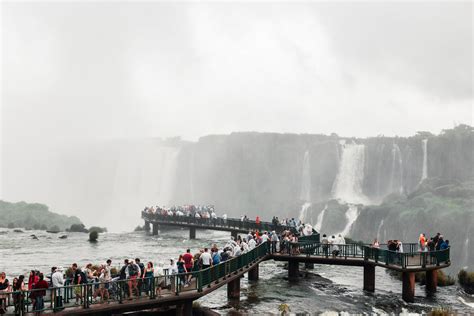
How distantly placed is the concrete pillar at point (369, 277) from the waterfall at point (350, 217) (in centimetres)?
3601

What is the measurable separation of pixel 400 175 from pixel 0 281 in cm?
6776

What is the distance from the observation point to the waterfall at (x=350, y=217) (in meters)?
61.2

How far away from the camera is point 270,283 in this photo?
87.0 feet

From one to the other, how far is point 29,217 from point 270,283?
50491 mm

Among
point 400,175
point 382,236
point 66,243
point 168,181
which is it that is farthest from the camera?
point 168,181

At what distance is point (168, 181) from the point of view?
92000 mm

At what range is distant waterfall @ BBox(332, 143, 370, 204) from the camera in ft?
249

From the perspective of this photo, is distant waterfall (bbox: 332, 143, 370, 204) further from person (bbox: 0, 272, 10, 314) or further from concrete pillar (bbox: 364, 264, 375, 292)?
person (bbox: 0, 272, 10, 314)

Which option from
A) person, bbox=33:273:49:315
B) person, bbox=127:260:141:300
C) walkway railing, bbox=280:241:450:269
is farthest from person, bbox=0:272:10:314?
walkway railing, bbox=280:241:450:269

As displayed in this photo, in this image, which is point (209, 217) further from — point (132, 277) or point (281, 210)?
point (281, 210)

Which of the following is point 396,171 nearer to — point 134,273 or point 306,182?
point 306,182

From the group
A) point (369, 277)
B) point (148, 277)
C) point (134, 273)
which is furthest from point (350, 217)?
point (148, 277)

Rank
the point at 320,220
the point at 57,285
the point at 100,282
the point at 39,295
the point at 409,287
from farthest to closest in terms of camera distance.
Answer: the point at 320,220 → the point at 409,287 → the point at 57,285 → the point at 100,282 → the point at 39,295

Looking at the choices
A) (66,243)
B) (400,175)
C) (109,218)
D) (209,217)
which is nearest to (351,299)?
(209,217)
